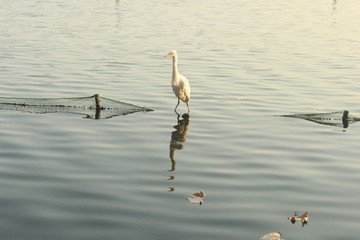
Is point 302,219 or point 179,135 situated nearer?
point 302,219

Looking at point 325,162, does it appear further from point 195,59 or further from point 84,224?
point 195,59

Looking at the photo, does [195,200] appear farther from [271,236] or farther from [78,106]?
[78,106]

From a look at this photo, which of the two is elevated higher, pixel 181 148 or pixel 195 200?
pixel 195 200

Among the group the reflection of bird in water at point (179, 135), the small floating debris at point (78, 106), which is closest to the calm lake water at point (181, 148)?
the reflection of bird in water at point (179, 135)

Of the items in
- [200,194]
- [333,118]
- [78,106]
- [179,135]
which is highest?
[333,118]

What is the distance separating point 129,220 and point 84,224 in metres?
0.85

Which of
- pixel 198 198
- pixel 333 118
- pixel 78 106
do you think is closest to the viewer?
pixel 198 198

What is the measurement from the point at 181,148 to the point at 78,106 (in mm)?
5667

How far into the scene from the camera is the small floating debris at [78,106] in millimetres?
23000

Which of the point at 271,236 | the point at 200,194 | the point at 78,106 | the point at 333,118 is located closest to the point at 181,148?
the point at 200,194

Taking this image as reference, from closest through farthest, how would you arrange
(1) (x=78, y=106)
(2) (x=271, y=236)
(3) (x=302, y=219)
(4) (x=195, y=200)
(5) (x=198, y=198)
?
1. (2) (x=271, y=236)
2. (3) (x=302, y=219)
3. (4) (x=195, y=200)
4. (5) (x=198, y=198)
5. (1) (x=78, y=106)

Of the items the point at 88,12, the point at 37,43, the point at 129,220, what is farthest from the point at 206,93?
the point at 88,12

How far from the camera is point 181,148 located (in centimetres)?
1933

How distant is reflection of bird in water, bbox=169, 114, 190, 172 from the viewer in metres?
18.6
